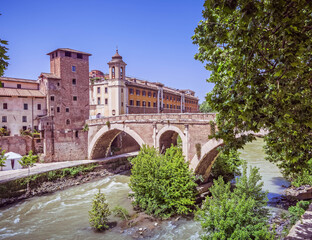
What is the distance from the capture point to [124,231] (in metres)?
13.7

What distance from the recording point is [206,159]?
728 inches

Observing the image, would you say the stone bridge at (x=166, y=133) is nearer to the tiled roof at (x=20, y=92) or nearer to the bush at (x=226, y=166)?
the bush at (x=226, y=166)

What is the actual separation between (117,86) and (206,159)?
22.2 metres

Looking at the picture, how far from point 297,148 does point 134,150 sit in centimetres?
3194

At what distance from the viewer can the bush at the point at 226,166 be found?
68.4 ft

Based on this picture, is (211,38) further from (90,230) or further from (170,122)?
(170,122)

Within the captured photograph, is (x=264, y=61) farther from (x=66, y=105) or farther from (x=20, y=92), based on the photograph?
(x=20, y=92)

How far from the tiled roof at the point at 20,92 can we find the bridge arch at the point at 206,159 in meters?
21.8

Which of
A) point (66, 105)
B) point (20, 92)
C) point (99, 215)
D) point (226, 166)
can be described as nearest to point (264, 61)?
point (99, 215)

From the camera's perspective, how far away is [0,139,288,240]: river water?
44.7ft

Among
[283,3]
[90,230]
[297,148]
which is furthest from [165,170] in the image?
[283,3]

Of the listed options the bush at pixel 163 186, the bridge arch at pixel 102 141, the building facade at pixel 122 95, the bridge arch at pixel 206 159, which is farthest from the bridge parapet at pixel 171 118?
the building facade at pixel 122 95

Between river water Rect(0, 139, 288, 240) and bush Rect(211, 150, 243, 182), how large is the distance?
3003 mm

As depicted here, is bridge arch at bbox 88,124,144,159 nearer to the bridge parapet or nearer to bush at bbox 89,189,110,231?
the bridge parapet
